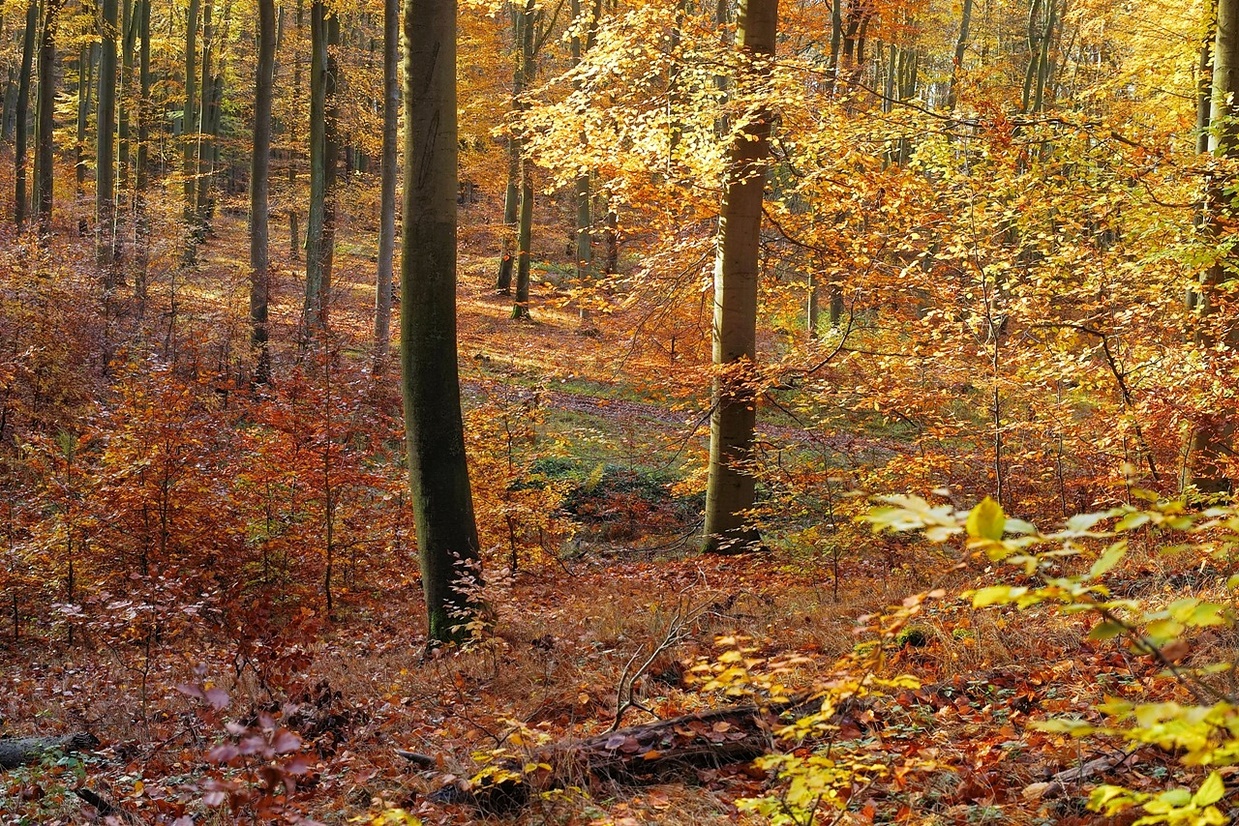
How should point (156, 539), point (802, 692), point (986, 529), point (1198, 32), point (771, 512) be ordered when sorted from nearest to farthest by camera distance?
1. point (986, 529)
2. point (802, 692)
3. point (156, 539)
4. point (771, 512)
5. point (1198, 32)

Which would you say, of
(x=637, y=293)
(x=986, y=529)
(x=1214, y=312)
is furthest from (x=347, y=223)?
(x=986, y=529)

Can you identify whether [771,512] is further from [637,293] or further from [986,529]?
Answer: [986,529]

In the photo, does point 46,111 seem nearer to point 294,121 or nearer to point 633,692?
point 294,121

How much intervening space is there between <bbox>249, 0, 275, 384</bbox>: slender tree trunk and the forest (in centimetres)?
39

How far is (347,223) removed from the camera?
105ft

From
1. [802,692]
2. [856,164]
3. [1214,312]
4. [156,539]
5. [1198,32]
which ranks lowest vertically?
[156,539]

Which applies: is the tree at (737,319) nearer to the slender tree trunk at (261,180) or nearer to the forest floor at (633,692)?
the forest floor at (633,692)

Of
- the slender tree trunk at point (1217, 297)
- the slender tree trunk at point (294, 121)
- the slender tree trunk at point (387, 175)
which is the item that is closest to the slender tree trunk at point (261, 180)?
the slender tree trunk at point (387, 175)

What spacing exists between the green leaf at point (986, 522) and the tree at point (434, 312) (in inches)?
202

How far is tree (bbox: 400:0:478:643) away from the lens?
6137 millimetres

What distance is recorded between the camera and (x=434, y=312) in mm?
6254

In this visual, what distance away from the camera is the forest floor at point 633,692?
11.1 feet

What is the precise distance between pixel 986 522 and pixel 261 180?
17.9m

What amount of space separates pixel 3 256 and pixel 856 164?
46.9ft
